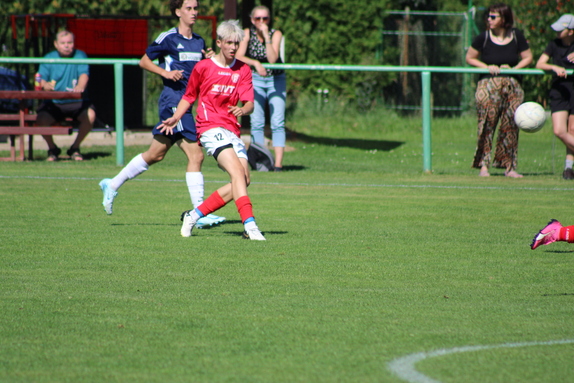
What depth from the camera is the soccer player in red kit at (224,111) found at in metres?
7.43

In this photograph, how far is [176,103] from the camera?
8547 mm

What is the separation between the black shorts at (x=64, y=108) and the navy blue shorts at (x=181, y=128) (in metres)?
6.34

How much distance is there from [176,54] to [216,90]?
128 cm

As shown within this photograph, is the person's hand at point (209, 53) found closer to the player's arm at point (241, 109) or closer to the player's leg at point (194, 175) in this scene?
the player's arm at point (241, 109)

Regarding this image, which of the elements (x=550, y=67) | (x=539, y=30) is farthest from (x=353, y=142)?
(x=539, y=30)

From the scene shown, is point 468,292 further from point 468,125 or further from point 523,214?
point 468,125

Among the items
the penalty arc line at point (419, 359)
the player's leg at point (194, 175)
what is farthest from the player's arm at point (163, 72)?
the penalty arc line at point (419, 359)

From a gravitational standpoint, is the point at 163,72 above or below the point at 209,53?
below

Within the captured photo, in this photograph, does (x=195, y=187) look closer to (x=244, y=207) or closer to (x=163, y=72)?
(x=163, y=72)

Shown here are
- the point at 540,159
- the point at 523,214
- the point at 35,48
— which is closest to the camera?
the point at 523,214

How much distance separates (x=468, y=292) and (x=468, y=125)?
15743 mm

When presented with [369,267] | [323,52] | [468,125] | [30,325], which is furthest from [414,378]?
[323,52]

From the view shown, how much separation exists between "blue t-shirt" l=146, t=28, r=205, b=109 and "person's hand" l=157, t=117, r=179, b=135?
43cm

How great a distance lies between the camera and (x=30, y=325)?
15.1ft
